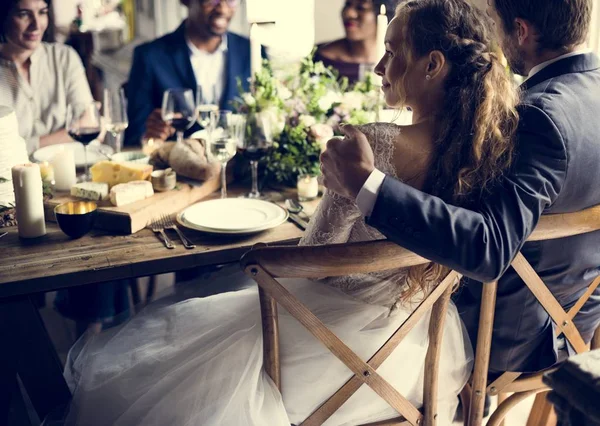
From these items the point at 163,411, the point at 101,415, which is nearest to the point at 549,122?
the point at 163,411

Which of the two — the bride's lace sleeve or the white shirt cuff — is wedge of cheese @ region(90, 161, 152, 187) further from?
the white shirt cuff

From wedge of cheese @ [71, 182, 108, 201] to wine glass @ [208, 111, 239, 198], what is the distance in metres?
0.32

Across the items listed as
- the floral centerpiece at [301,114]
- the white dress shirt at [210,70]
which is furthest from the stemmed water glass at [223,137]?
the white dress shirt at [210,70]

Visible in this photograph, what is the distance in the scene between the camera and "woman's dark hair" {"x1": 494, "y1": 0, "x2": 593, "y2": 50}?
1.29m

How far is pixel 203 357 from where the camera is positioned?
128 centimetres

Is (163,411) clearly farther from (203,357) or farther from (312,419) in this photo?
(312,419)

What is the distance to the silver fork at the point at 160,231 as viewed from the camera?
155 cm

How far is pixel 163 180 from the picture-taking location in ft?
5.96

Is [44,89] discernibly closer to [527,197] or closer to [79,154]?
[79,154]

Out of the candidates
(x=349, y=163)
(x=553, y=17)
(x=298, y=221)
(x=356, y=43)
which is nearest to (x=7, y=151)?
(x=298, y=221)

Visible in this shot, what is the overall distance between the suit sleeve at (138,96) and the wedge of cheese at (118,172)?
1009 mm

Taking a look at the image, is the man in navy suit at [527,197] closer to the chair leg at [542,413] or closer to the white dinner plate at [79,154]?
the chair leg at [542,413]

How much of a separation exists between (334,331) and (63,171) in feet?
3.46

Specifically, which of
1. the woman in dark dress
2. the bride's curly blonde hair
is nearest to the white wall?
the woman in dark dress
